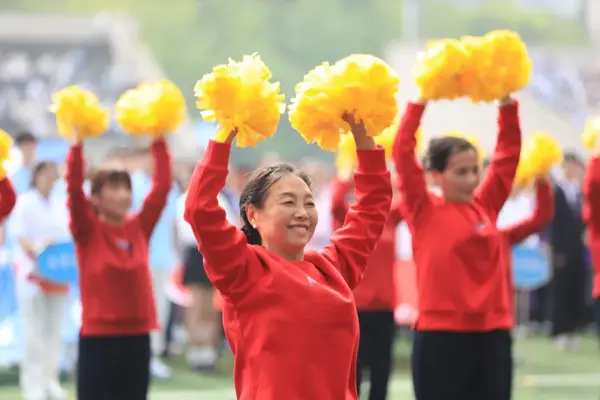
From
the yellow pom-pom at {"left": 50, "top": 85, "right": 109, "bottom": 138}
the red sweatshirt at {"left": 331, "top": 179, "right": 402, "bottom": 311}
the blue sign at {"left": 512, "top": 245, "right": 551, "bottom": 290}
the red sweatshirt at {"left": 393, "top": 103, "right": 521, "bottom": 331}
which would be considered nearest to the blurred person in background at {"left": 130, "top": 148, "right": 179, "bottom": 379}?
the blue sign at {"left": 512, "top": 245, "right": 551, "bottom": 290}

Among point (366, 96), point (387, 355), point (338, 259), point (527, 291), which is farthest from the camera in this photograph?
point (527, 291)

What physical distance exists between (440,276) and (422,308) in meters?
0.19

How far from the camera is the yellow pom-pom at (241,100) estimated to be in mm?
3570

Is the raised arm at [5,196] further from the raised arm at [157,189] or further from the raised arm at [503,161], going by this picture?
the raised arm at [503,161]

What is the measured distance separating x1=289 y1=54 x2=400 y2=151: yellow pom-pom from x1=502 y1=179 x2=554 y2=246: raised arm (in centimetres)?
272

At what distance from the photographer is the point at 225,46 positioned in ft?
135

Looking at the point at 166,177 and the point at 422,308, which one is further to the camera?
the point at 166,177

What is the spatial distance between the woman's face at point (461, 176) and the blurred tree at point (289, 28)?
3101 cm

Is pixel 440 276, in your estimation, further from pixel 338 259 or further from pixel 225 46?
pixel 225 46

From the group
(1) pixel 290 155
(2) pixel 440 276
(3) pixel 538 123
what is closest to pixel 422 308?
(2) pixel 440 276

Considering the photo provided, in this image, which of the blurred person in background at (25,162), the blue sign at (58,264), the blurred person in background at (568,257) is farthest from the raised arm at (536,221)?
the blurred person in background at (568,257)

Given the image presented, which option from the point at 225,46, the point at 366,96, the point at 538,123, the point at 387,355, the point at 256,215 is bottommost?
the point at 387,355

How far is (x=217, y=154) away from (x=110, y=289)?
2.66 meters

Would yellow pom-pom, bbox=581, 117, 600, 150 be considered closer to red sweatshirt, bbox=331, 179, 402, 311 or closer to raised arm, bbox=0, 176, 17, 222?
red sweatshirt, bbox=331, 179, 402, 311
